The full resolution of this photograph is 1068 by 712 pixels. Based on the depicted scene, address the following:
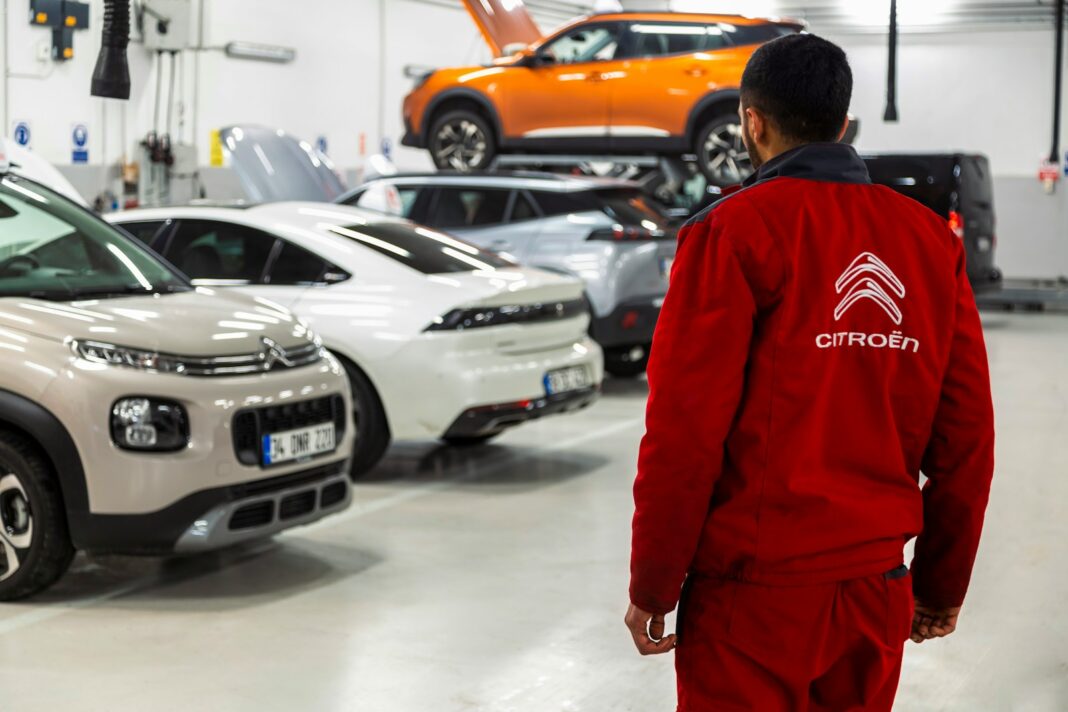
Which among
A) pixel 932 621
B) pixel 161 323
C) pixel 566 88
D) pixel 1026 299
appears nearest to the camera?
pixel 932 621

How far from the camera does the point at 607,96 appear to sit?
43.4 feet

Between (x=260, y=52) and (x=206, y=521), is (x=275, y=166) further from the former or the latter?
(x=260, y=52)

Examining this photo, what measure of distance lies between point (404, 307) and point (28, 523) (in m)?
2.50

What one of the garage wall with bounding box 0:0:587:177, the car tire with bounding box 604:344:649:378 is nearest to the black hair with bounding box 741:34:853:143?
the car tire with bounding box 604:344:649:378

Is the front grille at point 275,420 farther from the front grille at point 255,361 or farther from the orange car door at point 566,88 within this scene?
the orange car door at point 566,88

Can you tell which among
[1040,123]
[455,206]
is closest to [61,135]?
[455,206]

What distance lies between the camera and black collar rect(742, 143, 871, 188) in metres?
2.30

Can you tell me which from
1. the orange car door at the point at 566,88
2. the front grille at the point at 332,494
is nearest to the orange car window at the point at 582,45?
the orange car door at the point at 566,88

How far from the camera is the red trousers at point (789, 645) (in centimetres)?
223

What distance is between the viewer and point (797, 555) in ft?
7.30

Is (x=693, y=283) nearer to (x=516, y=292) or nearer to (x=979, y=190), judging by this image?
(x=516, y=292)

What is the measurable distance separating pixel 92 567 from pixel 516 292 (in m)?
2.51

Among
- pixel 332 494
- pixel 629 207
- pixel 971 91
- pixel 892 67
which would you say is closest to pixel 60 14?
pixel 629 207

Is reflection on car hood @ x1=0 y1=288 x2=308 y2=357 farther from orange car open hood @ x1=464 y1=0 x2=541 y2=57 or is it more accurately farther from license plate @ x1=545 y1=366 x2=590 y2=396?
orange car open hood @ x1=464 y1=0 x2=541 y2=57
